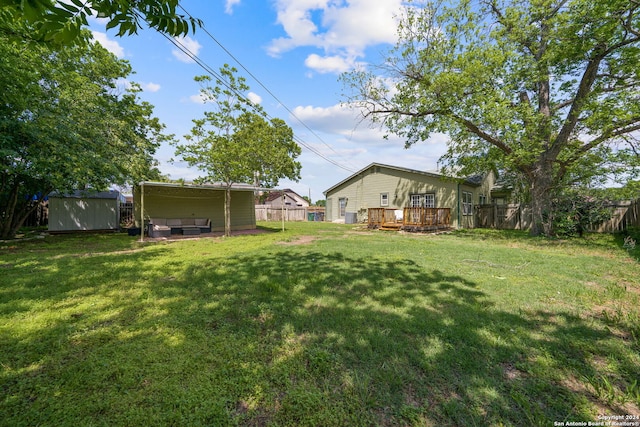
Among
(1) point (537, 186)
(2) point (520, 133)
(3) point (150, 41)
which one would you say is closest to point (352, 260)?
(3) point (150, 41)

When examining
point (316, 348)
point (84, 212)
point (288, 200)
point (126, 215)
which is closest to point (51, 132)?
point (84, 212)

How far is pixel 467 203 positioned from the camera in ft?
54.8

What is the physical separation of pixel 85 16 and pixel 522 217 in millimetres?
19409

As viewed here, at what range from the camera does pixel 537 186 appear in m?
11.1

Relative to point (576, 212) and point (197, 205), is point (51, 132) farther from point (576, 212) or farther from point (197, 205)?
point (576, 212)

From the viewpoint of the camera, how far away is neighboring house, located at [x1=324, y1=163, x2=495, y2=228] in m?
16.0

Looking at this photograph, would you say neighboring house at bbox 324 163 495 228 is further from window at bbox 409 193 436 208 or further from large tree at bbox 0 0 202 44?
large tree at bbox 0 0 202 44

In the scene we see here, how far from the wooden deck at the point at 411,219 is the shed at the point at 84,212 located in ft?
49.4

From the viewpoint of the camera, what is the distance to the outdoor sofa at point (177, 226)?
11559 millimetres

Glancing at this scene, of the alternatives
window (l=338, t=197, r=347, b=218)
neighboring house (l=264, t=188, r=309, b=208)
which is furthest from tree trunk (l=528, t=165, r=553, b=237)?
neighboring house (l=264, t=188, r=309, b=208)

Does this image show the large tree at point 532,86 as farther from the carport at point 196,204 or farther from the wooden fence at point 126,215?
the wooden fence at point 126,215

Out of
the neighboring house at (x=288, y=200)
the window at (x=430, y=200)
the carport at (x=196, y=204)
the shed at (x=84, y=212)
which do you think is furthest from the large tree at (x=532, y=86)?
the neighboring house at (x=288, y=200)

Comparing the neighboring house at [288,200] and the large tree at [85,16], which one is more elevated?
the neighboring house at [288,200]

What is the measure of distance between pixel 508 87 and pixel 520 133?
7.14 feet
